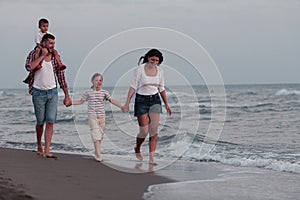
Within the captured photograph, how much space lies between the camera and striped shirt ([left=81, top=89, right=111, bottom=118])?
7.93 metres

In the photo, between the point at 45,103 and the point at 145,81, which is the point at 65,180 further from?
the point at 145,81

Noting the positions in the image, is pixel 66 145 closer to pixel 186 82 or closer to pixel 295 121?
pixel 186 82

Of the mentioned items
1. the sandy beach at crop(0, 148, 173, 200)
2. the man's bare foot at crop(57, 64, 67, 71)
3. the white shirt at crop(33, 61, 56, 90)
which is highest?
the man's bare foot at crop(57, 64, 67, 71)

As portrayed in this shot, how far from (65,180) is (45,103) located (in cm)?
181

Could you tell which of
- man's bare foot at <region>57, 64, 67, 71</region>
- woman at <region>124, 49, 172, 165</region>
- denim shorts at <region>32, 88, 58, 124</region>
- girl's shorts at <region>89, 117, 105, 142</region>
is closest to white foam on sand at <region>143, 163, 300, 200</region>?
woman at <region>124, 49, 172, 165</region>

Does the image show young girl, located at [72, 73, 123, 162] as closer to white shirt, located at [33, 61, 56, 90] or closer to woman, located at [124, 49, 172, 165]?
woman, located at [124, 49, 172, 165]

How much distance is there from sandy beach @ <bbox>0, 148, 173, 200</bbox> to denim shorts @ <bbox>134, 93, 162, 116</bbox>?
974 millimetres

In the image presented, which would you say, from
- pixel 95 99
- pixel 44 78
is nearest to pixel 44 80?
pixel 44 78

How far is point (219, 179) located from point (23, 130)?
9594mm

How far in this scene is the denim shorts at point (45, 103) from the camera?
24.5 ft

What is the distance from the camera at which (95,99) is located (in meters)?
7.94

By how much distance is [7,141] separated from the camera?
41.0ft

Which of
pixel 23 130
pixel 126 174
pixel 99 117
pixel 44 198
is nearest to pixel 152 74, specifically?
pixel 99 117

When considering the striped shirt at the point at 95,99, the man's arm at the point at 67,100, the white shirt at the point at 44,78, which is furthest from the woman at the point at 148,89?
the white shirt at the point at 44,78
